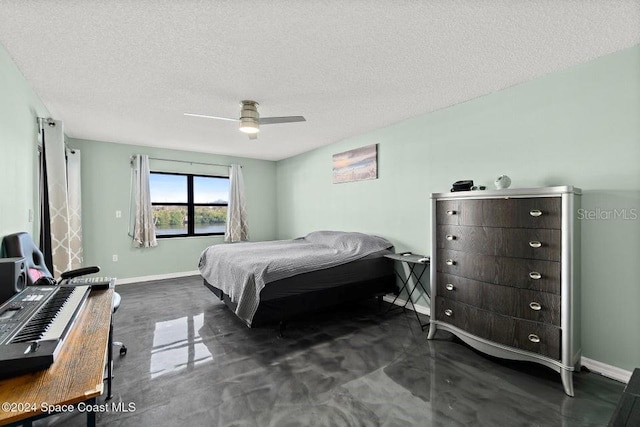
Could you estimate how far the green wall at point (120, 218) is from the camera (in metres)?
4.62

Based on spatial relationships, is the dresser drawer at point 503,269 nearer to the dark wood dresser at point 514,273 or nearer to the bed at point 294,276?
the dark wood dresser at point 514,273

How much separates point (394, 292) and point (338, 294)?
37.0 inches

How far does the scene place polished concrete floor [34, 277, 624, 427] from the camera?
1.72 metres

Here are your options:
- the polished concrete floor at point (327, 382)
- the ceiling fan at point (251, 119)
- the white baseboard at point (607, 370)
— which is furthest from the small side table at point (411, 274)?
the ceiling fan at point (251, 119)

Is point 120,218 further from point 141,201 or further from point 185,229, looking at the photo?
point 185,229

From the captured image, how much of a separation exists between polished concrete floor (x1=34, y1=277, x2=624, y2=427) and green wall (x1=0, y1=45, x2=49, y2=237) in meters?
1.40

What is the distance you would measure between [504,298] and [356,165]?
270 cm

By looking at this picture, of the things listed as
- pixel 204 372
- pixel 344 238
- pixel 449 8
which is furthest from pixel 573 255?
pixel 204 372

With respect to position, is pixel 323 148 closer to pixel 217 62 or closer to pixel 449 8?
pixel 217 62

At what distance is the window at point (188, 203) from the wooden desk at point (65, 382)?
4591 mm

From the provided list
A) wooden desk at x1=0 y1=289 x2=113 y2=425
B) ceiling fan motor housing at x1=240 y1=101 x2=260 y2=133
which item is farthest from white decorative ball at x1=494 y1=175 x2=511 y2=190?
wooden desk at x1=0 y1=289 x2=113 y2=425

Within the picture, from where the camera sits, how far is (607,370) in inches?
84.4

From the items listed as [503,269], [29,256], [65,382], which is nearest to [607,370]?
[503,269]

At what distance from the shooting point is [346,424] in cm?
166
